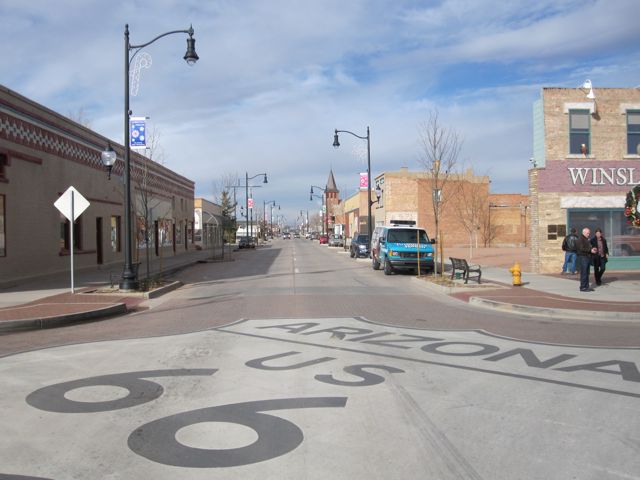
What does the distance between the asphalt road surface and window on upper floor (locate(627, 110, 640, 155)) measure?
13.4 meters

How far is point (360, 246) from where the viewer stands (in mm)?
39531

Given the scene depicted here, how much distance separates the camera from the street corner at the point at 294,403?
15.3 ft

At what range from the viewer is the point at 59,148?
23.7 m

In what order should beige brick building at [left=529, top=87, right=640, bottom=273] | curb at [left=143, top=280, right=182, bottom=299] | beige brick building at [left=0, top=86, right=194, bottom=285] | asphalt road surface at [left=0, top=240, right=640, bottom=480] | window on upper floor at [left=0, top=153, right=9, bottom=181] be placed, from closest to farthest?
asphalt road surface at [left=0, top=240, right=640, bottom=480] < curb at [left=143, top=280, right=182, bottom=299] < window on upper floor at [left=0, top=153, right=9, bottom=181] < beige brick building at [left=0, top=86, right=194, bottom=285] < beige brick building at [left=529, top=87, right=640, bottom=273]

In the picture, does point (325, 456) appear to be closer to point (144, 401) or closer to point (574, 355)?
point (144, 401)

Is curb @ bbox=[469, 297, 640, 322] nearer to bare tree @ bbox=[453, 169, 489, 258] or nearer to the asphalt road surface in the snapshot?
the asphalt road surface

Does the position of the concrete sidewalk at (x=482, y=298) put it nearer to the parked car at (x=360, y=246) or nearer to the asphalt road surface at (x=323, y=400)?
the asphalt road surface at (x=323, y=400)

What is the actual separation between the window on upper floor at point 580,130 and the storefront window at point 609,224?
236cm

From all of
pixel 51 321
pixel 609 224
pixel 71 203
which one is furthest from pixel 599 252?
pixel 71 203

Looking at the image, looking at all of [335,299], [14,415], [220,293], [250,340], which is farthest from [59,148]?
[14,415]

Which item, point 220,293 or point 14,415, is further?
point 220,293

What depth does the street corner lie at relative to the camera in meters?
4.66

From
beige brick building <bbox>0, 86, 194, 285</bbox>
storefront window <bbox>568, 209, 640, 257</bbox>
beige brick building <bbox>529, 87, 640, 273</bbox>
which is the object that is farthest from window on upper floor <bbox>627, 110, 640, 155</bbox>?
beige brick building <bbox>0, 86, 194, 285</bbox>

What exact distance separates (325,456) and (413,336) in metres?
5.98
